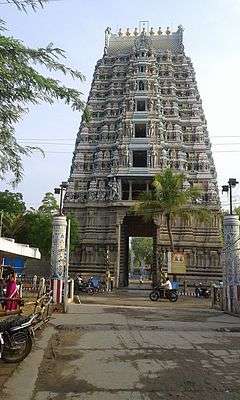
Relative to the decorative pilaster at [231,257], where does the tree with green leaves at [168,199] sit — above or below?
above

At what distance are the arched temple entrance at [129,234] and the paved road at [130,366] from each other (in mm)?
25164

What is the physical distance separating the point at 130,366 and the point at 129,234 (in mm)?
35971

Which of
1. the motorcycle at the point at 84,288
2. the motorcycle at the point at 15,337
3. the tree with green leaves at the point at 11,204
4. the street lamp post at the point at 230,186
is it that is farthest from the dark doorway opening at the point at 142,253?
the motorcycle at the point at 15,337

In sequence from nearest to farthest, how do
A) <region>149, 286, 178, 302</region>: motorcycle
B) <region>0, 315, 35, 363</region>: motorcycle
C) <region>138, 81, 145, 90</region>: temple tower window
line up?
<region>0, 315, 35, 363</region>: motorcycle < <region>149, 286, 178, 302</region>: motorcycle < <region>138, 81, 145, 90</region>: temple tower window

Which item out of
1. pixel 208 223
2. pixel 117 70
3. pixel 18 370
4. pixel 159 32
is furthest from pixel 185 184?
pixel 18 370

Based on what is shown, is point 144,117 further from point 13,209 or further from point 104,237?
point 13,209

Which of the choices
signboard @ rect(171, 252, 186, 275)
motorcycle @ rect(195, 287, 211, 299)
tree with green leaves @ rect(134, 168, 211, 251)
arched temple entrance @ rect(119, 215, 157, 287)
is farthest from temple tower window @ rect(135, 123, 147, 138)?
motorcycle @ rect(195, 287, 211, 299)

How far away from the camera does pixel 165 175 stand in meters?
29.8

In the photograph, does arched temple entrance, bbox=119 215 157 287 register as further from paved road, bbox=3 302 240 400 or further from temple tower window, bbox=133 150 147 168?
paved road, bbox=3 302 240 400

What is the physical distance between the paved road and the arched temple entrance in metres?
25.2

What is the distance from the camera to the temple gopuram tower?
35281 mm

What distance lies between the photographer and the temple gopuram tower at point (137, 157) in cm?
3528

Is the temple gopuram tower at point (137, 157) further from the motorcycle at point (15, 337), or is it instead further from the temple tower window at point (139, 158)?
the motorcycle at point (15, 337)

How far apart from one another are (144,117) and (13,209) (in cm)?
1546
